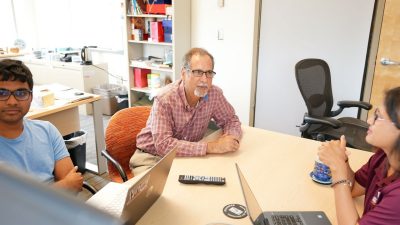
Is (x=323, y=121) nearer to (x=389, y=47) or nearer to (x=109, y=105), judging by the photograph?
(x=389, y=47)

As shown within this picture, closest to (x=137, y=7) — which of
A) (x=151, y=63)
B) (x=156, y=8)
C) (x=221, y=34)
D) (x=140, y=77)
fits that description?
(x=156, y=8)

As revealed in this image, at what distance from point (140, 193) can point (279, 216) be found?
1.58 ft

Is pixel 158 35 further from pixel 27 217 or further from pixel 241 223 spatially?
pixel 27 217

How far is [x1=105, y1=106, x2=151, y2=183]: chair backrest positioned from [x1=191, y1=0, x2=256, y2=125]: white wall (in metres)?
1.85

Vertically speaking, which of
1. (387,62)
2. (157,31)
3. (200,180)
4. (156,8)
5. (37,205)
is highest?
(156,8)

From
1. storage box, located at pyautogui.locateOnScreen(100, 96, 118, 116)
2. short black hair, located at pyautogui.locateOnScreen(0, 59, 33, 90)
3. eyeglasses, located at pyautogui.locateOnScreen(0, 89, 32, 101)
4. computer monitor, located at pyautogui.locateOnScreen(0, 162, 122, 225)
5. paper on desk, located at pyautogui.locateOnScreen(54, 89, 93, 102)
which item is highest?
computer monitor, located at pyautogui.locateOnScreen(0, 162, 122, 225)

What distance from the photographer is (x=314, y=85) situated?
2508 mm

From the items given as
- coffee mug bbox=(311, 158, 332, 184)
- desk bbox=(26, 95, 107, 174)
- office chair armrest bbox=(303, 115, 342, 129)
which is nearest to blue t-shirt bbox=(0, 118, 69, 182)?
desk bbox=(26, 95, 107, 174)

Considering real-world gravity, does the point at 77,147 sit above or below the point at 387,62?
below

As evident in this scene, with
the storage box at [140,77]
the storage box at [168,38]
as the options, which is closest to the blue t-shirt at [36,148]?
the storage box at [168,38]

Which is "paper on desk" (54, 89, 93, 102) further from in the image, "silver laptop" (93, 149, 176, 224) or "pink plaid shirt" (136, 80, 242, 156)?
"silver laptop" (93, 149, 176, 224)

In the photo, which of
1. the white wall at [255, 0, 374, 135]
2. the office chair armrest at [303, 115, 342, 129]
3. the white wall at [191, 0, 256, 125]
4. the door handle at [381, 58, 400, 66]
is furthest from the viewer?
the white wall at [191, 0, 256, 125]

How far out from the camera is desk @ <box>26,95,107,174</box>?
2.34 metres

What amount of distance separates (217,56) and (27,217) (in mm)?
3538
